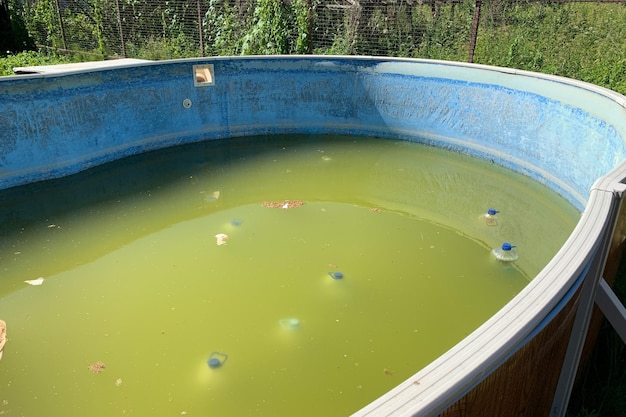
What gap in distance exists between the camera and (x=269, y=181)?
5781mm

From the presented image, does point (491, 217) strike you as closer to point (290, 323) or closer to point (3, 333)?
point (290, 323)

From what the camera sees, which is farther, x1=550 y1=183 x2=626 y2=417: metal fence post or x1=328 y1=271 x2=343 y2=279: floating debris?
x1=328 y1=271 x2=343 y2=279: floating debris

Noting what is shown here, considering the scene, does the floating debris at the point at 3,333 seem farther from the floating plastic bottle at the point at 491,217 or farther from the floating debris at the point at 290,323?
the floating plastic bottle at the point at 491,217

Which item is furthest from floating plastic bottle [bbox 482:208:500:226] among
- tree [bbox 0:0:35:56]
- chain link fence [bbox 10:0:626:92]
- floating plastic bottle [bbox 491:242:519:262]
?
tree [bbox 0:0:35:56]

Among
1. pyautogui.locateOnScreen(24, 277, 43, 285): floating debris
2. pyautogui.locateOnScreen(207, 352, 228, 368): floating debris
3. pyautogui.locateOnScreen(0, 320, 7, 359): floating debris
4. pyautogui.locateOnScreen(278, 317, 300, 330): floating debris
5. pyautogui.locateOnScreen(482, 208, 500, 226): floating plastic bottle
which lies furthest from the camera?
pyautogui.locateOnScreen(482, 208, 500, 226): floating plastic bottle

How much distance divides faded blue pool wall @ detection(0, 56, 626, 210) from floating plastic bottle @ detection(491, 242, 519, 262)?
1.17 m

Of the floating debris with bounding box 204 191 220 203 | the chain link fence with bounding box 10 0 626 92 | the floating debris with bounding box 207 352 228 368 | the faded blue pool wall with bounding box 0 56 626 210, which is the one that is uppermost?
the chain link fence with bounding box 10 0 626 92

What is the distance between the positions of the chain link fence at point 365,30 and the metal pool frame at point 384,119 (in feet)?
4.55

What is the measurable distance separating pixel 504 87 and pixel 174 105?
166 inches

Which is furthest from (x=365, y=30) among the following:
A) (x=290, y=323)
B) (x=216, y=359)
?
(x=216, y=359)

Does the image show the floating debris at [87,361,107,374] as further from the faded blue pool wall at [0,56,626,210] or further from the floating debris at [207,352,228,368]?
the faded blue pool wall at [0,56,626,210]

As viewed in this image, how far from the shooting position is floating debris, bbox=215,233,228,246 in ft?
14.5

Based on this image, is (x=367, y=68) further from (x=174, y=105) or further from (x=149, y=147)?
(x=149, y=147)

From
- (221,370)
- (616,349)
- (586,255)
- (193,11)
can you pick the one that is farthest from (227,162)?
(193,11)
